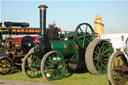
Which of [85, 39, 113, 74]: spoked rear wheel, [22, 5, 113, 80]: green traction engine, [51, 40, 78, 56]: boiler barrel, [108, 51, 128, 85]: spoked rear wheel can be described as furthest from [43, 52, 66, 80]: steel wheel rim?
[108, 51, 128, 85]: spoked rear wheel

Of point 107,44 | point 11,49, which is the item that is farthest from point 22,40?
point 107,44

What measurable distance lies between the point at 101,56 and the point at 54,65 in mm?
2192

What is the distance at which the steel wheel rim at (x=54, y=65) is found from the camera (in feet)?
25.0

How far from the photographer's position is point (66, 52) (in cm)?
880

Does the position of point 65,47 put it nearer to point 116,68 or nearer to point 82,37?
point 82,37

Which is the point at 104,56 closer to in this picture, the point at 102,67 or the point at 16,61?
the point at 102,67

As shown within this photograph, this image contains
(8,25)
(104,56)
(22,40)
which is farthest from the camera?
(8,25)

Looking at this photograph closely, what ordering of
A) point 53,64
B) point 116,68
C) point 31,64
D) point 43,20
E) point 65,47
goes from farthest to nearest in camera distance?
point 43,20 → point 65,47 → point 31,64 → point 53,64 → point 116,68

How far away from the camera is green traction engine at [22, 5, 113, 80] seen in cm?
800

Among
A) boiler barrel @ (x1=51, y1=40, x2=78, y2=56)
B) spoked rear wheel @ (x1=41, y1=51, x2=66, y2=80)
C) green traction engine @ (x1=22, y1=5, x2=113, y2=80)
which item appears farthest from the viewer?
boiler barrel @ (x1=51, y1=40, x2=78, y2=56)

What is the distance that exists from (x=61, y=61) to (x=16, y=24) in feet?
28.4

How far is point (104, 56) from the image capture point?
866cm

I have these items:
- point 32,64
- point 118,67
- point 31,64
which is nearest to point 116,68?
point 118,67

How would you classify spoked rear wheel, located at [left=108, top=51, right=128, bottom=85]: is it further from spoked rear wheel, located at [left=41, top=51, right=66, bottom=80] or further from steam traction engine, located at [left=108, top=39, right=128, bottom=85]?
spoked rear wheel, located at [left=41, top=51, right=66, bottom=80]
